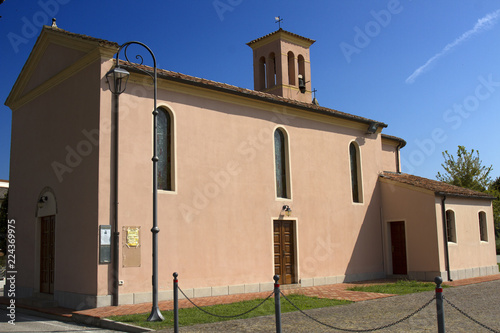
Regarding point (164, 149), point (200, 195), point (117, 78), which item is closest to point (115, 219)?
point (164, 149)

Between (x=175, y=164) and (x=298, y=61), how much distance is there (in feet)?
35.5

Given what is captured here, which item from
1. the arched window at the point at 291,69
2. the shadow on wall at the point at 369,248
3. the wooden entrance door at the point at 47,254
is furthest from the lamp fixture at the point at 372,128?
the wooden entrance door at the point at 47,254

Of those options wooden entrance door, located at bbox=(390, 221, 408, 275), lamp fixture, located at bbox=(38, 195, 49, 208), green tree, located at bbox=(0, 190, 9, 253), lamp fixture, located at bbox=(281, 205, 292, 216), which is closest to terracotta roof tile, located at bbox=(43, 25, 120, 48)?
lamp fixture, located at bbox=(38, 195, 49, 208)

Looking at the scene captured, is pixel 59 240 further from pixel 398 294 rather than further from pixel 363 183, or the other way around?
pixel 363 183

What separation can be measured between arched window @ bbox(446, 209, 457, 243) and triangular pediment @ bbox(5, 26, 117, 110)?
542 inches

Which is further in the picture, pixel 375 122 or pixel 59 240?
pixel 375 122

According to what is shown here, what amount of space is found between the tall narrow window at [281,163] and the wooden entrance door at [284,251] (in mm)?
1091

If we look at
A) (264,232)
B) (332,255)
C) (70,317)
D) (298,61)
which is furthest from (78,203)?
(298,61)

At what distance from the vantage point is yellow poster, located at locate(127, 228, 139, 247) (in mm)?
12469

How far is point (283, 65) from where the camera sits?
834 inches

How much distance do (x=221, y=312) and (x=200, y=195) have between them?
166 inches

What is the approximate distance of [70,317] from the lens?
36.4 feet

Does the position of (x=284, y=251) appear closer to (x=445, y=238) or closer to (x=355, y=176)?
(x=355, y=176)

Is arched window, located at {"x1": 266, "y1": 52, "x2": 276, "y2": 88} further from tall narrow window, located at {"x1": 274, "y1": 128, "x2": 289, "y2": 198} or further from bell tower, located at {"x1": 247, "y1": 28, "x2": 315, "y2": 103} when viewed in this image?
tall narrow window, located at {"x1": 274, "y1": 128, "x2": 289, "y2": 198}
